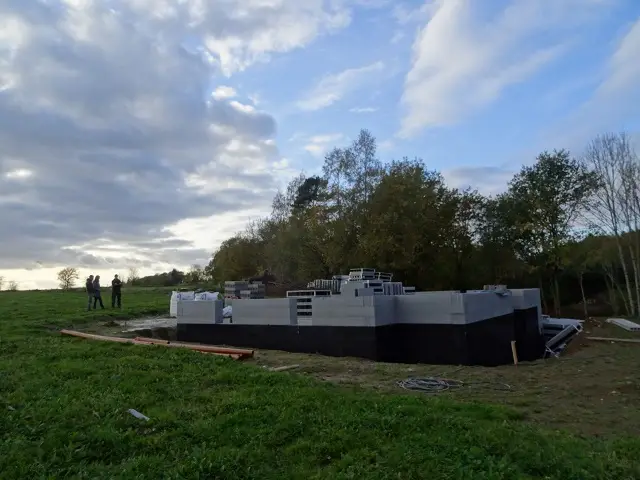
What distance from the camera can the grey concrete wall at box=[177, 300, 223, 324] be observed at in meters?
12.9

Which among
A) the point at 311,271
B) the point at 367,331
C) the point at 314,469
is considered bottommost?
the point at 314,469

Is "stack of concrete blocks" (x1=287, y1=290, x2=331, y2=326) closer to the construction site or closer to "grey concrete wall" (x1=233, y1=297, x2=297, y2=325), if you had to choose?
the construction site

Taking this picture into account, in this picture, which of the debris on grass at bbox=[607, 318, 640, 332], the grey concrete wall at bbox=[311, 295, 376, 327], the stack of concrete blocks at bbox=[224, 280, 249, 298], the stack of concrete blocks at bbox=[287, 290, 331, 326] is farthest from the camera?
the stack of concrete blocks at bbox=[224, 280, 249, 298]

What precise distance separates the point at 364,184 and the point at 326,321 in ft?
38.9

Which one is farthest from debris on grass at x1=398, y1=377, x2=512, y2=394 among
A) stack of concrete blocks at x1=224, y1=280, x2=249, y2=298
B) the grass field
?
stack of concrete blocks at x1=224, y1=280, x2=249, y2=298

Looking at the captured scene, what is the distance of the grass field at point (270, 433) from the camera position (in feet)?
12.3

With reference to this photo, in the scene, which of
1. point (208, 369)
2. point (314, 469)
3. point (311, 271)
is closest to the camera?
point (314, 469)

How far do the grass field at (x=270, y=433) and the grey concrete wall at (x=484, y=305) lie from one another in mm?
3803

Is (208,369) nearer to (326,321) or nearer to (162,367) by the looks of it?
(162,367)

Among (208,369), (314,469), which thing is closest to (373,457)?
(314,469)

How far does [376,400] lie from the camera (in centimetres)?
546

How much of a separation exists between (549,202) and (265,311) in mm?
14986

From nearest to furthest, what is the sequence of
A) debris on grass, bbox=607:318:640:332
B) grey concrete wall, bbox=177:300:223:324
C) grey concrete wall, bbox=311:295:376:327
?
1. grey concrete wall, bbox=311:295:376:327
2. grey concrete wall, bbox=177:300:223:324
3. debris on grass, bbox=607:318:640:332

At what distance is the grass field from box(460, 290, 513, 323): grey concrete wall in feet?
→ 12.5
